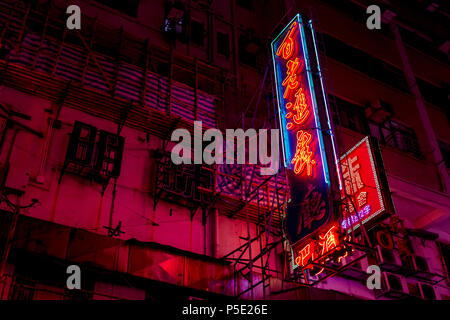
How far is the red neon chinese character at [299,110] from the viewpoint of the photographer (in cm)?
1303

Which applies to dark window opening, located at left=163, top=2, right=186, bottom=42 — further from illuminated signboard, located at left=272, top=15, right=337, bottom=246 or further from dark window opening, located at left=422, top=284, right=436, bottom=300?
dark window opening, located at left=422, top=284, right=436, bottom=300

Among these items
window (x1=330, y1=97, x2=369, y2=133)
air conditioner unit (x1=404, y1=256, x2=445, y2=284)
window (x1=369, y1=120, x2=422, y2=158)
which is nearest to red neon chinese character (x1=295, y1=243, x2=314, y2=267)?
air conditioner unit (x1=404, y1=256, x2=445, y2=284)

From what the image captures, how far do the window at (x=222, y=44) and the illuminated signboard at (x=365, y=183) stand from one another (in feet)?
23.1

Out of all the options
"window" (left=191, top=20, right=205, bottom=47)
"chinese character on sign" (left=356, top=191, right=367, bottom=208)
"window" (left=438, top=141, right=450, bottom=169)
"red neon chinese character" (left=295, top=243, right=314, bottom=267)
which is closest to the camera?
"red neon chinese character" (left=295, top=243, right=314, bottom=267)

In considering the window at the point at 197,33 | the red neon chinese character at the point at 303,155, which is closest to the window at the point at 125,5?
the window at the point at 197,33

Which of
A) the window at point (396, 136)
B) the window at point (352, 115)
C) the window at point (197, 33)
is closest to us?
the window at point (197, 33)

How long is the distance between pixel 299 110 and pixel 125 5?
8511mm

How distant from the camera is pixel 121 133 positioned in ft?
49.2

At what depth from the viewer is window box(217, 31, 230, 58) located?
19266mm

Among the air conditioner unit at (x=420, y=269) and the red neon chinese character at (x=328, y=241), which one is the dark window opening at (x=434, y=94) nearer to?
the air conditioner unit at (x=420, y=269)

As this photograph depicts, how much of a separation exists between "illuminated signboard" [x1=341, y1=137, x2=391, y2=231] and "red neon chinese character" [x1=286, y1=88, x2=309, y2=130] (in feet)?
5.94

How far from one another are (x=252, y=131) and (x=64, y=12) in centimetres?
724

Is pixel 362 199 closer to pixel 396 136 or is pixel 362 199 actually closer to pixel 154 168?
pixel 154 168
